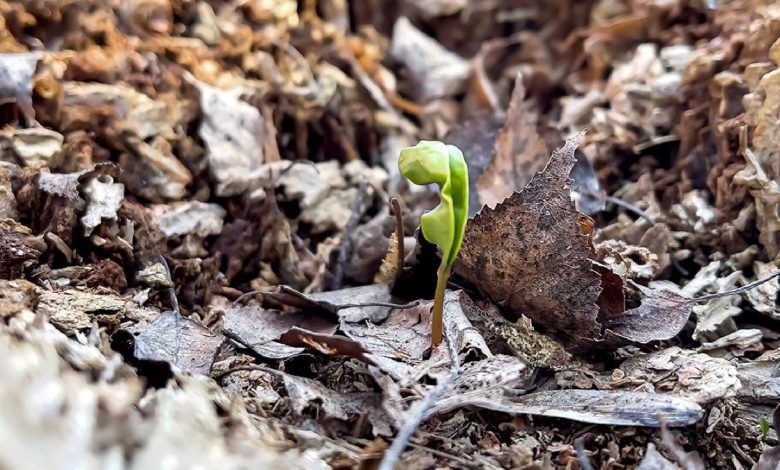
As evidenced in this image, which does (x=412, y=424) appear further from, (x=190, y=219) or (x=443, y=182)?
(x=190, y=219)

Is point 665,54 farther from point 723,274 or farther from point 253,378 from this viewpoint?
point 253,378

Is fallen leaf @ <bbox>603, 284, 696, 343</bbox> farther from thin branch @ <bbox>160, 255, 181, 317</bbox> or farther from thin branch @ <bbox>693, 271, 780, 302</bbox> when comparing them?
thin branch @ <bbox>160, 255, 181, 317</bbox>

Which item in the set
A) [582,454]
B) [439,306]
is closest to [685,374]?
[582,454]

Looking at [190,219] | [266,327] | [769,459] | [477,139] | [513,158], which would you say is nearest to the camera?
[769,459]

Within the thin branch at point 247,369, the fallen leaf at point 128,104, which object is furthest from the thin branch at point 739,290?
the fallen leaf at point 128,104

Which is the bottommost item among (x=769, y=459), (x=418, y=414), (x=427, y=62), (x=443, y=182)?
(x=769, y=459)

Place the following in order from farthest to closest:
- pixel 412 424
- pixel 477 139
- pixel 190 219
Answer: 1. pixel 477 139
2. pixel 190 219
3. pixel 412 424

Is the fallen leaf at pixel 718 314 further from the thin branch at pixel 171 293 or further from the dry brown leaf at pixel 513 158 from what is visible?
the thin branch at pixel 171 293

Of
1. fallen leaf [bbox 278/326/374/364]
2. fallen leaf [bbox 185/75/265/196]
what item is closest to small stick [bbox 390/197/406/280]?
fallen leaf [bbox 278/326/374/364]
